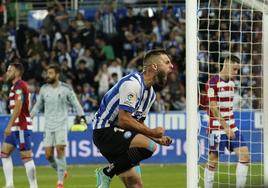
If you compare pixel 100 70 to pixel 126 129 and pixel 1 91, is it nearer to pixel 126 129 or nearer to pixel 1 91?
pixel 1 91

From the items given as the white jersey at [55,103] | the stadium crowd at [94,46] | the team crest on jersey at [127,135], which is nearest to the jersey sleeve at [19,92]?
the white jersey at [55,103]

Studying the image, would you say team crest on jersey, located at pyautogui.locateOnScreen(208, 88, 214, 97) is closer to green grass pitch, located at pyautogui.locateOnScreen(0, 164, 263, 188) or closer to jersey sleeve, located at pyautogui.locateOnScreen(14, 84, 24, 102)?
green grass pitch, located at pyautogui.locateOnScreen(0, 164, 263, 188)

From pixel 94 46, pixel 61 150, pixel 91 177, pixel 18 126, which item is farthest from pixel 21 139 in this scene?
pixel 94 46

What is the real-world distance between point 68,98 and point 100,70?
7.10m

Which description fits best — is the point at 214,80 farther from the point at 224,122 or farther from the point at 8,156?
the point at 8,156

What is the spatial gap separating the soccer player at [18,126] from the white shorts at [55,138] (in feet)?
3.09

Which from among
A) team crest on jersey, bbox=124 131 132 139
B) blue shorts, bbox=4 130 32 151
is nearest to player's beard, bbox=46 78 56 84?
blue shorts, bbox=4 130 32 151

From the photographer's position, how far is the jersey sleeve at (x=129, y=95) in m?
9.73

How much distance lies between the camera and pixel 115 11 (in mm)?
23969

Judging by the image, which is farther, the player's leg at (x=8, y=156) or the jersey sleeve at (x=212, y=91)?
the player's leg at (x=8, y=156)

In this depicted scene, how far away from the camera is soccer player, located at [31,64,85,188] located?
14.7 meters

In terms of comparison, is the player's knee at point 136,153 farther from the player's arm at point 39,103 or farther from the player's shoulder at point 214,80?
the player's arm at point 39,103

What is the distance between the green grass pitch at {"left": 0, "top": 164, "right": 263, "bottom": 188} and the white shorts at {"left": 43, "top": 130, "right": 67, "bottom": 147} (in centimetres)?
68

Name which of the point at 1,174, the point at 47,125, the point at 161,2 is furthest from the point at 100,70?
the point at 47,125
